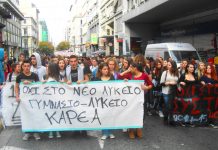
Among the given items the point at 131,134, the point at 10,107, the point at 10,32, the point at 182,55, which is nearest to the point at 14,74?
the point at 10,107

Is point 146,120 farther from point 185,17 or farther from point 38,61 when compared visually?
point 185,17

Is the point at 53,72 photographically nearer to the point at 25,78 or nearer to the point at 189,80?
the point at 25,78

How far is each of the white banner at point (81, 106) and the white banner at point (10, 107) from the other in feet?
3.89

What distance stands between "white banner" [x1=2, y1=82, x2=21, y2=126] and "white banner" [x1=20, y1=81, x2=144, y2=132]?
3.89 ft

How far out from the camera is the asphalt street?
6461mm

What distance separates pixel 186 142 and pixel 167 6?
2044cm

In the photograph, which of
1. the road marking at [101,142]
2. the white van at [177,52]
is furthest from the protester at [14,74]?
the white van at [177,52]

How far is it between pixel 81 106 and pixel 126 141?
3.64ft

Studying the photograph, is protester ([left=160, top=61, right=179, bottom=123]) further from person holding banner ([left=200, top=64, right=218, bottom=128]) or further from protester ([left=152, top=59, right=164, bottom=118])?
protester ([left=152, top=59, right=164, bottom=118])

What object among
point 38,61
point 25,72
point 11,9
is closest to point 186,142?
point 25,72

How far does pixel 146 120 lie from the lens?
29.9ft

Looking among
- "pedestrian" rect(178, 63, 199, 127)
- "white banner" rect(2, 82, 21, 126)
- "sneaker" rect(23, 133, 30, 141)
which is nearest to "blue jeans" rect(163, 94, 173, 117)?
"pedestrian" rect(178, 63, 199, 127)

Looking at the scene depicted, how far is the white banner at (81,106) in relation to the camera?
696 cm

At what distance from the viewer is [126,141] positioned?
684 centimetres
